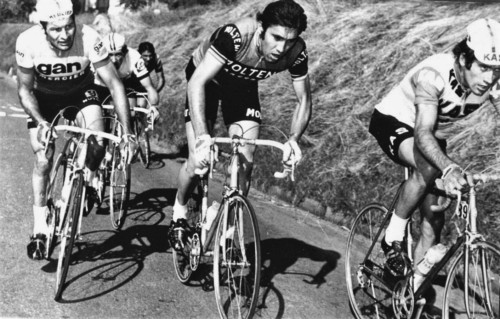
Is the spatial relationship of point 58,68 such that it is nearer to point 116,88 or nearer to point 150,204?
point 116,88

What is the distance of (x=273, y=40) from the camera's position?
5.11m


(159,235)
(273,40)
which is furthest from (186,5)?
(273,40)

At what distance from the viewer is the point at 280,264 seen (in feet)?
22.0

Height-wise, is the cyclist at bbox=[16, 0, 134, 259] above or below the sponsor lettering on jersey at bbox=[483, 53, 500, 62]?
below

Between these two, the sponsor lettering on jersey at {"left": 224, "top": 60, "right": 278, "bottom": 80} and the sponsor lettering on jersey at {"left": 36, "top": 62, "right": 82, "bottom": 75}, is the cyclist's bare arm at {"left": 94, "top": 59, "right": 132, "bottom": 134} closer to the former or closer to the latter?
the sponsor lettering on jersey at {"left": 36, "top": 62, "right": 82, "bottom": 75}

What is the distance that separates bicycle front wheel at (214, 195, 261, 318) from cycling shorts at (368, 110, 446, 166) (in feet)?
3.81

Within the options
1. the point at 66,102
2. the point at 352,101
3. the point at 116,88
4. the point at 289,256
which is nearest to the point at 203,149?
the point at 116,88

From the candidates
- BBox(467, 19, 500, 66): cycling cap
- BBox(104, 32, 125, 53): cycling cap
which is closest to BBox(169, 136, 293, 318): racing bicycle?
BBox(467, 19, 500, 66): cycling cap

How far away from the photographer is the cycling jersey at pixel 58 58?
5793 mm

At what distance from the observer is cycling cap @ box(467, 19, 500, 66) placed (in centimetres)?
436

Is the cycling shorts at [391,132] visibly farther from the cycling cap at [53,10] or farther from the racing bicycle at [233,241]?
the cycling cap at [53,10]

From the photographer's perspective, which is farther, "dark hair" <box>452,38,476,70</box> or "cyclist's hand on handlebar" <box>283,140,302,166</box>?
"cyclist's hand on handlebar" <box>283,140,302,166</box>

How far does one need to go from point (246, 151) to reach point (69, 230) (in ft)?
4.79

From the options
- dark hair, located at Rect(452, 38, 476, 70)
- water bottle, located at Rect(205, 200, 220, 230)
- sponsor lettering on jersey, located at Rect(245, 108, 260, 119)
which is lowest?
water bottle, located at Rect(205, 200, 220, 230)
